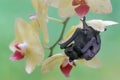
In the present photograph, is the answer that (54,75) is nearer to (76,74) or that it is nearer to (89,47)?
(76,74)

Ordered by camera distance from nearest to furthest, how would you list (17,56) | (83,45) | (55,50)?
(83,45) < (17,56) < (55,50)

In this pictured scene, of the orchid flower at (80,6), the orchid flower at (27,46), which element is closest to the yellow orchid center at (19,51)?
the orchid flower at (27,46)

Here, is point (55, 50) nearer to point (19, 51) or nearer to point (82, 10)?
point (19, 51)

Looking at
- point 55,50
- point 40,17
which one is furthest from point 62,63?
point 55,50

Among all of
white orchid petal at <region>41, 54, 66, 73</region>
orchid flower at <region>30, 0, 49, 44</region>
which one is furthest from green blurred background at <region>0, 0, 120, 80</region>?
orchid flower at <region>30, 0, 49, 44</region>

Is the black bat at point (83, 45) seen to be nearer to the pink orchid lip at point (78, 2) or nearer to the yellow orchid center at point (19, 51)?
the pink orchid lip at point (78, 2)

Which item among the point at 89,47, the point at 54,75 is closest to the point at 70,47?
the point at 89,47

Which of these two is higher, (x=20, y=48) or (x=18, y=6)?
(x=20, y=48)

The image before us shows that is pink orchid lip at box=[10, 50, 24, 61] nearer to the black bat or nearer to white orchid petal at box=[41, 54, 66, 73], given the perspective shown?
white orchid petal at box=[41, 54, 66, 73]
